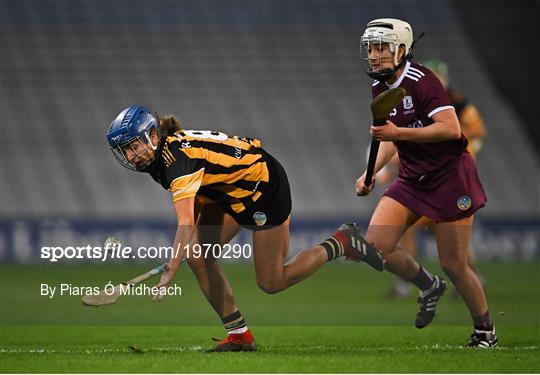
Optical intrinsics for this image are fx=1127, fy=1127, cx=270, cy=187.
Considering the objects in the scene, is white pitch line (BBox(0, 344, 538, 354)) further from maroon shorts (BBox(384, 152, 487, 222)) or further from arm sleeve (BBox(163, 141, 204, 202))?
arm sleeve (BBox(163, 141, 204, 202))

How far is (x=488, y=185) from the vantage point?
16.9 metres

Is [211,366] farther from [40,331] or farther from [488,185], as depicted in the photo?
[488,185]

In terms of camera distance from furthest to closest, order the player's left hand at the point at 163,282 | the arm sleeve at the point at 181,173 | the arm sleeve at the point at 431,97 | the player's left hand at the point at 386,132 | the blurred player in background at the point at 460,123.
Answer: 1. the blurred player in background at the point at 460,123
2. the arm sleeve at the point at 431,97
3. the player's left hand at the point at 386,132
4. the arm sleeve at the point at 181,173
5. the player's left hand at the point at 163,282

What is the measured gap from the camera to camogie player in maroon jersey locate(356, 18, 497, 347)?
6297 mm

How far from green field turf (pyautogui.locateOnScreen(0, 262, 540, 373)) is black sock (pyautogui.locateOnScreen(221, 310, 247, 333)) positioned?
0.18 m

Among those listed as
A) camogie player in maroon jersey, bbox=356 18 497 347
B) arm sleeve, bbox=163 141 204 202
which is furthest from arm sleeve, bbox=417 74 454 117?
arm sleeve, bbox=163 141 204 202

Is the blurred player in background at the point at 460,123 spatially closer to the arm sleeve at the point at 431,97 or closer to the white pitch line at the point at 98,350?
the arm sleeve at the point at 431,97

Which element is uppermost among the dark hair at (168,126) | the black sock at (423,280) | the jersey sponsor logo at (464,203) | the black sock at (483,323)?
the dark hair at (168,126)

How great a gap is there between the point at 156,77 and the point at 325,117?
2836mm

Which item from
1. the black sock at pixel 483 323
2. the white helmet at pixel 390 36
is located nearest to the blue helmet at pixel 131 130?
the white helmet at pixel 390 36

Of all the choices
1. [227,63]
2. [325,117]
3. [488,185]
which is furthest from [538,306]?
[227,63]

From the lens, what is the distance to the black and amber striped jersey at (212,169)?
5.86 meters

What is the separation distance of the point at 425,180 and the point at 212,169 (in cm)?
132

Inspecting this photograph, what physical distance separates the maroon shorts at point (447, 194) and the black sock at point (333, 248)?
0.44 metres
